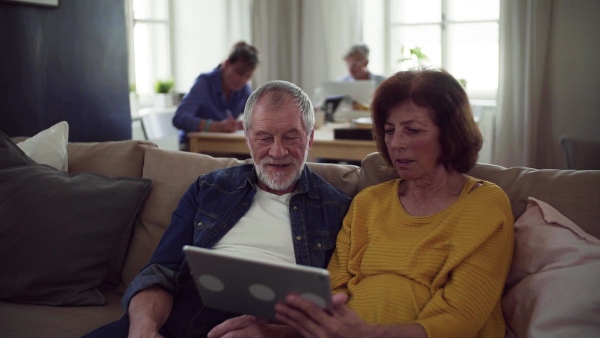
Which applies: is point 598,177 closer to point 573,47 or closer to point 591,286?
point 591,286

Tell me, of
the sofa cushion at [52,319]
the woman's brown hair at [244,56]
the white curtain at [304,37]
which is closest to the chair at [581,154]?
the sofa cushion at [52,319]

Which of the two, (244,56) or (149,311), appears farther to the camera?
(244,56)

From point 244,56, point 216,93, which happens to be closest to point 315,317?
point 244,56

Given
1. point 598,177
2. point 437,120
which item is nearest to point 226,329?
point 437,120

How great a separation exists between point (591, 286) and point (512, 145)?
3979mm

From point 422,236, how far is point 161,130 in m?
3.32

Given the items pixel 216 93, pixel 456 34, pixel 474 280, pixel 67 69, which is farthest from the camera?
pixel 456 34

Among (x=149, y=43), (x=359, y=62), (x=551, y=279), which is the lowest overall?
(x=551, y=279)

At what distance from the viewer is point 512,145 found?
203 inches

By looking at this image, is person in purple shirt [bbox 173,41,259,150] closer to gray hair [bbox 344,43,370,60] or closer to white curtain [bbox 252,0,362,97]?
gray hair [bbox 344,43,370,60]

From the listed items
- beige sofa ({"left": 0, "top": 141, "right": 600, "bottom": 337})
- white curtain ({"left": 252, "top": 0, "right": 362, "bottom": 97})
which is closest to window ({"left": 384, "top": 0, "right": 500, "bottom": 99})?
white curtain ({"left": 252, "top": 0, "right": 362, "bottom": 97})

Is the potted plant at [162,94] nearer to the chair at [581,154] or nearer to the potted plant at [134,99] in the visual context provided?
the potted plant at [134,99]

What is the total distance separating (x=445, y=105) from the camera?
1584 mm

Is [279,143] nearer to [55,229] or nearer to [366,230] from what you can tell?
[366,230]
